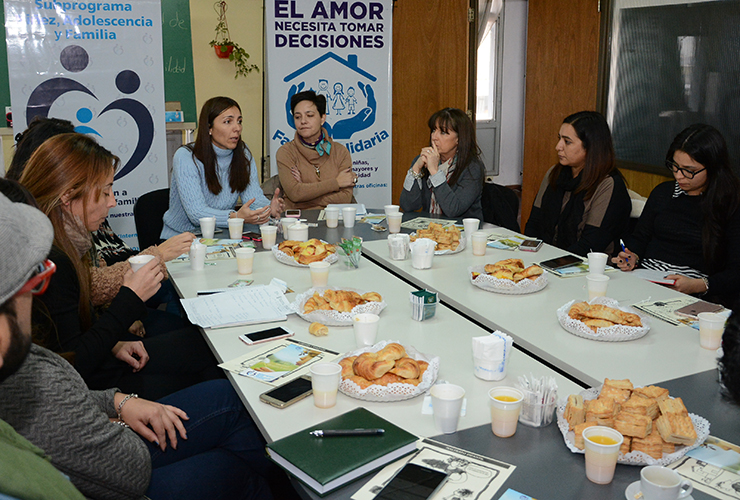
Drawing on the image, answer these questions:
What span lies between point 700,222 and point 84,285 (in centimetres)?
255

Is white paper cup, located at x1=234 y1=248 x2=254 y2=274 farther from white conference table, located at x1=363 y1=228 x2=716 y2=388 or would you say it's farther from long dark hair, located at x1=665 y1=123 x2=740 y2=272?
long dark hair, located at x1=665 y1=123 x2=740 y2=272

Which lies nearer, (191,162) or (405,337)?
(405,337)

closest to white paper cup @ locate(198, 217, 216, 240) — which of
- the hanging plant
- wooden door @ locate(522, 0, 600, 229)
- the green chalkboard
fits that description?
the green chalkboard

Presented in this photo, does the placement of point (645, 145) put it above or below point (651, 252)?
above

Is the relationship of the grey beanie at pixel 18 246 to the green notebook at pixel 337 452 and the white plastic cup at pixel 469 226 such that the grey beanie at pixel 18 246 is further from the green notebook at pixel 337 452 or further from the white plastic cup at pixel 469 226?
the white plastic cup at pixel 469 226

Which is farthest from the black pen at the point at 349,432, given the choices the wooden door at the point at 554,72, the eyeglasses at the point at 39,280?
the wooden door at the point at 554,72

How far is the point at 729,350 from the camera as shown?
957 mm

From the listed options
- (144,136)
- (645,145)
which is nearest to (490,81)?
(645,145)

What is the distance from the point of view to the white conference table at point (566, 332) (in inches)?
64.5

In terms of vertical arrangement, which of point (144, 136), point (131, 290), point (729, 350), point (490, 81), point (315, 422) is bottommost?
point (315, 422)

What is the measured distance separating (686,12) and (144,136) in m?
4.15

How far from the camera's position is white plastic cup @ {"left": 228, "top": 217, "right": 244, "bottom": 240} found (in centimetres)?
303

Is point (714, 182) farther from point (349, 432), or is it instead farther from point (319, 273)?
point (349, 432)

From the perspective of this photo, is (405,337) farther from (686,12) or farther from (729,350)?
(686,12)
